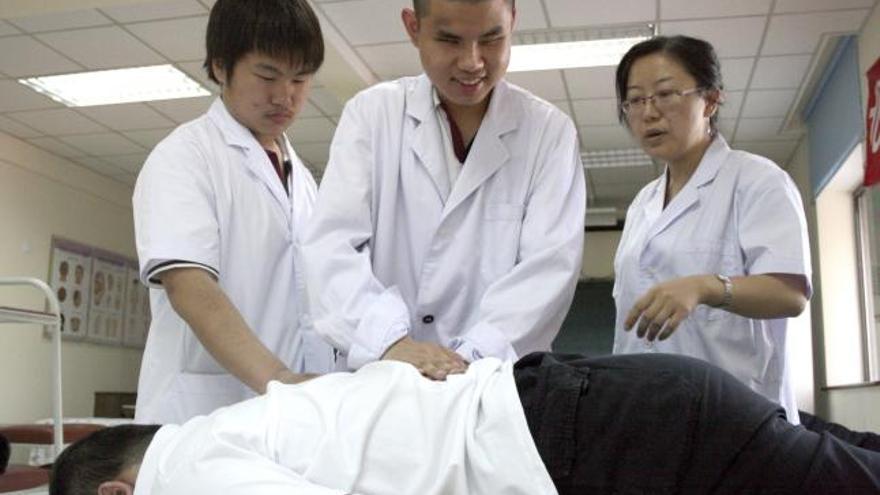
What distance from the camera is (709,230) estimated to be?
1749 millimetres

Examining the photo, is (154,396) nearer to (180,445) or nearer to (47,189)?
(180,445)

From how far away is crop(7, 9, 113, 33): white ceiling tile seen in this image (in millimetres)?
4457

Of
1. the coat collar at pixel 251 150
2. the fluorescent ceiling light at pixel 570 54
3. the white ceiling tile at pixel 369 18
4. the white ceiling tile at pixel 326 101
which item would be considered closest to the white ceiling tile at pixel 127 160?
the white ceiling tile at pixel 326 101

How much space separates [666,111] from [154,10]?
3.39 metres

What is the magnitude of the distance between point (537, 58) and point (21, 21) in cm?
292

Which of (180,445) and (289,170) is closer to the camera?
(180,445)

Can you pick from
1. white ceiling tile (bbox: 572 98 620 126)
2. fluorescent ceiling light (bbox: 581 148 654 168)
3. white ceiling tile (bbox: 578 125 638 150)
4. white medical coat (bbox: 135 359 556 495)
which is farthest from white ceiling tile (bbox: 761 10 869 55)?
white medical coat (bbox: 135 359 556 495)

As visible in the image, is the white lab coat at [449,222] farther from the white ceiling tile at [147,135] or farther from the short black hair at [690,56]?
the white ceiling tile at [147,135]

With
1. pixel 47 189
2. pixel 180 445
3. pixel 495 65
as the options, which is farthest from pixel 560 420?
pixel 47 189

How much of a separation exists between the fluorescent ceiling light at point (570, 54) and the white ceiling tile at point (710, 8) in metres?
0.33

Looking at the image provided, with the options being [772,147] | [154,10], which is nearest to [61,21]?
[154,10]

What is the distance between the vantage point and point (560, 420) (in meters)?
1.00

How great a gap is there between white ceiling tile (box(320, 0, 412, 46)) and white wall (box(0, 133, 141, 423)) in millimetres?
3461

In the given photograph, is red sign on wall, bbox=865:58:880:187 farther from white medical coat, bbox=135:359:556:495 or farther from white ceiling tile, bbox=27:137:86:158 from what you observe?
white ceiling tile, bbox=27:137:86:158
